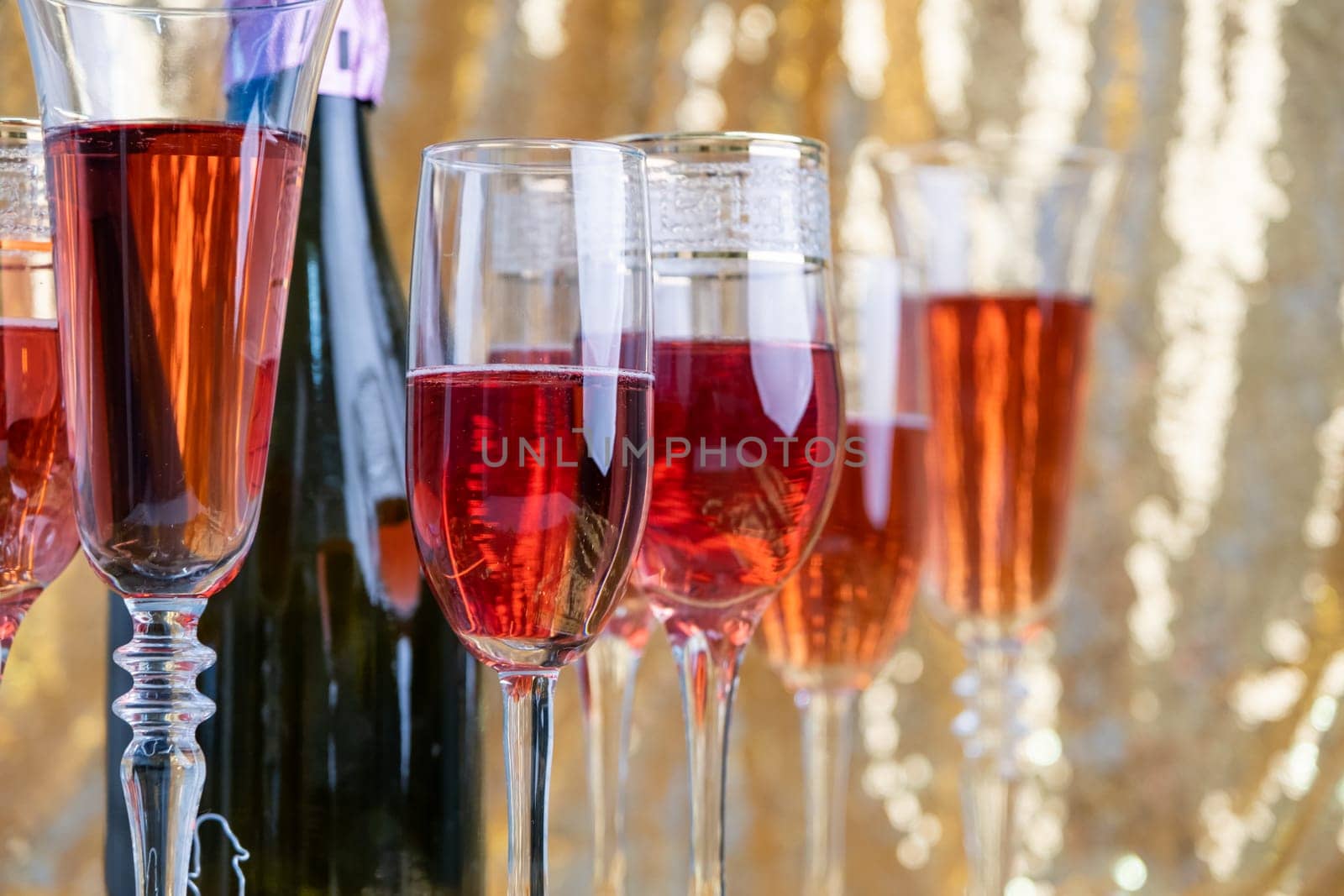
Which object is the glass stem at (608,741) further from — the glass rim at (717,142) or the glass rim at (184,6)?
the glass rim at (184,6)

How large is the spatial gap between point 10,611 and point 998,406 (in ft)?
1.82

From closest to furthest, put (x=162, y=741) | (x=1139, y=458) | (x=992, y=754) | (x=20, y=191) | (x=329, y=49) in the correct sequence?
(x=162, y=741), (x=20, y=191), (x=329, y=49), (x=992, y=754), (x=1139, y=458)

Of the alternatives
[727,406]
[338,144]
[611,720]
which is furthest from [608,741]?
[338,144]

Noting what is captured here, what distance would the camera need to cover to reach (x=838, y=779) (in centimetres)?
88

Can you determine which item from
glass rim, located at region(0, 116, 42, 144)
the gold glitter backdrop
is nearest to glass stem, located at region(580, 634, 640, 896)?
glass rim, located at region(0, 116, 42, 144)

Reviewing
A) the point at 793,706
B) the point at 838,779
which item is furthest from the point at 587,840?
the point at 838,779

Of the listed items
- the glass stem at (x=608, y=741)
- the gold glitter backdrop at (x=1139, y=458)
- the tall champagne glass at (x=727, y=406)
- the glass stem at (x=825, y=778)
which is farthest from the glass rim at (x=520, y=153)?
the gold glitter backdrop at (x=1139, y=458)

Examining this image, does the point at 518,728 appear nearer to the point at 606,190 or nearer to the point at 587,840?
the point at 606,190

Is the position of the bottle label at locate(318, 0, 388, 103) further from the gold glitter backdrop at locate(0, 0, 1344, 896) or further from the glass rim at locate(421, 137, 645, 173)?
the gold glitter backdrop at locate(0, 0, 1344, 896)

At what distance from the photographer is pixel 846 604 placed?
0.87 metres

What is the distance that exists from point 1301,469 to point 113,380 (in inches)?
54.6

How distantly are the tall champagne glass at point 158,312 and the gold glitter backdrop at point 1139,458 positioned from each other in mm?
1071

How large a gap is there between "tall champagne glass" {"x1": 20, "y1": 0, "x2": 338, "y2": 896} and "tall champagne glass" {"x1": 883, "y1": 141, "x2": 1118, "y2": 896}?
0.51 meters

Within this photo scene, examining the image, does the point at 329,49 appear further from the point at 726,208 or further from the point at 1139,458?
the point at 1139,458
